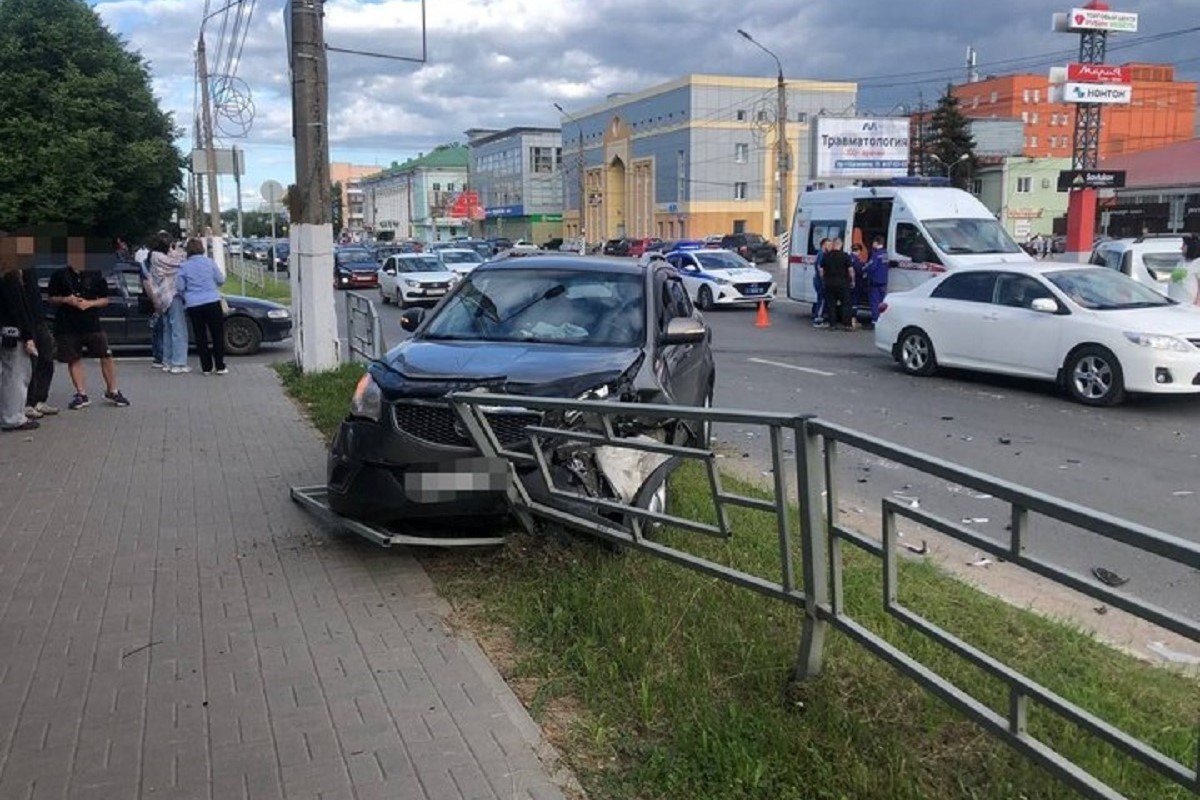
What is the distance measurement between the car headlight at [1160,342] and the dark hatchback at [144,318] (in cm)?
1250

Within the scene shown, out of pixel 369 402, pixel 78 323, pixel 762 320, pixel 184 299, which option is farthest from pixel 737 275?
pixel 369 402

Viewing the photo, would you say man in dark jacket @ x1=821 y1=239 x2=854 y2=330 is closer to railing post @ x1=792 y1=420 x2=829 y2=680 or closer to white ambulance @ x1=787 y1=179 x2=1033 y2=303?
white ambulance @ x1=787 y1=179 x2=1033 y2=303

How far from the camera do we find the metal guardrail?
1209cm

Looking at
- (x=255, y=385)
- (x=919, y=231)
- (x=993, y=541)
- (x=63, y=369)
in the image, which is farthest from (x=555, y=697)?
(x=919, y=231)

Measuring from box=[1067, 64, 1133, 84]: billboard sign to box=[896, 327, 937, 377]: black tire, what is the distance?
1535 inches

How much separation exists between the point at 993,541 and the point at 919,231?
1653cm

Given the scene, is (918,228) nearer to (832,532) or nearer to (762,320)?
(762,320)

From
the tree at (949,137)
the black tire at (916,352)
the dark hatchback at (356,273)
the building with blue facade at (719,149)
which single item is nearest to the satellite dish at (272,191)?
the dark hatchback at (356,273)

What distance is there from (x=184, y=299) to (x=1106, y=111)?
11386cm

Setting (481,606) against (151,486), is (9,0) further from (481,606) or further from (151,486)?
(481,606)

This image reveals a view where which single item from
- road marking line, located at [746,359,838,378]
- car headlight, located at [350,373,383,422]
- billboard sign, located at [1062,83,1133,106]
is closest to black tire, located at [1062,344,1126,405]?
road marking line, located at [746,359,838,378]

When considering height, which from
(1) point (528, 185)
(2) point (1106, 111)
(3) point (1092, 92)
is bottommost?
(3) point (1092, 92)

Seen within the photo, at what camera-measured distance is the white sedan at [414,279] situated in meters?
29.0

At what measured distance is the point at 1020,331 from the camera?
11.8 meters
